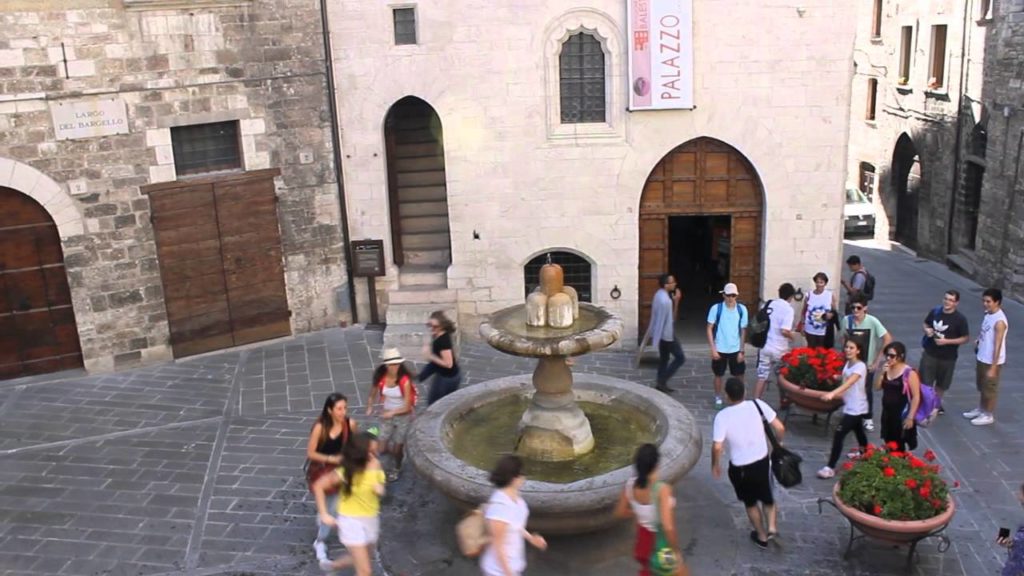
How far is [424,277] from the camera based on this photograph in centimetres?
1450

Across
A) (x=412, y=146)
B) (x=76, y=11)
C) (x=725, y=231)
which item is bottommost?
(x=725, y=231)

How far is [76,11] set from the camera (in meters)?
12.4

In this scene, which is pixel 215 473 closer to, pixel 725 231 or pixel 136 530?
pixel 136 530

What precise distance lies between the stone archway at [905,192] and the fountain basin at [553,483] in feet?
53.1

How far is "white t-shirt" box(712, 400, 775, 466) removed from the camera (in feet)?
25.6

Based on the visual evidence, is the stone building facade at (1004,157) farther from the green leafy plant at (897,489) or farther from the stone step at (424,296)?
the green leafy plant at (897,489)

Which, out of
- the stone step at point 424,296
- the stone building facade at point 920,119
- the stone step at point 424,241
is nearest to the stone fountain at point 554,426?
the stone step at point 424,296

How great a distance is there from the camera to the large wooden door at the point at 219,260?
526 inches

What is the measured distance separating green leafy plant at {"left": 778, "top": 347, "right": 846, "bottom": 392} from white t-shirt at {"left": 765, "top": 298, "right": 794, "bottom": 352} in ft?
1.37

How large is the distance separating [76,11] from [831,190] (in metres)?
10.2

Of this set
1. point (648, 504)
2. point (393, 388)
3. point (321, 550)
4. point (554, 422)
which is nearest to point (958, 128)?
point (554, 422)

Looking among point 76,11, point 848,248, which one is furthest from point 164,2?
point 848,248

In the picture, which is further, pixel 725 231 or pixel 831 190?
pixel 725 231

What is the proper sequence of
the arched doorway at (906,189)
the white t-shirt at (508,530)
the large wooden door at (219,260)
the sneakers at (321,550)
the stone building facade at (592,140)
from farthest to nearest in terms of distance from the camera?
the arched doorway at (906,189) → the large wooden door at (219,260) → the stone building facade at (592,140) → the sneakers at (321,550) → the white t-shirt at (508,530)
